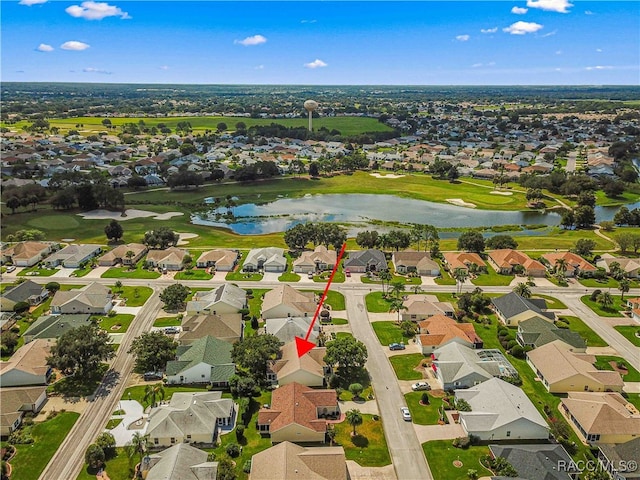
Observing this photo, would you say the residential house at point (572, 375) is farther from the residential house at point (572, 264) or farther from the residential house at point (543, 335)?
the residential house at point (572, 264)

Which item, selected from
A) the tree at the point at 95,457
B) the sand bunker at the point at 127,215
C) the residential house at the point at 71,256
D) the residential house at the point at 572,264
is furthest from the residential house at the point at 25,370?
Result: the residential house at the point at 572,264

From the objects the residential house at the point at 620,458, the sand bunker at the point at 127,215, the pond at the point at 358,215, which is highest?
the residential house at the point at 620,458

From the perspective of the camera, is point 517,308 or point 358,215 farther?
point 358,215

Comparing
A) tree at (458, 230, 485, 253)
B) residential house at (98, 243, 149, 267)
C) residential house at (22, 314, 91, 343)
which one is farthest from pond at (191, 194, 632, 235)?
residential house at (22, 314, 91, 343)

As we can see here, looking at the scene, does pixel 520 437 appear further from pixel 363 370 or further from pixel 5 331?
pixel 5 331

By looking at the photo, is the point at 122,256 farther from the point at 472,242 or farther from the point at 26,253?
the point at 472,242

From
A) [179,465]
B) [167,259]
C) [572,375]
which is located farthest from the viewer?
[167,259]

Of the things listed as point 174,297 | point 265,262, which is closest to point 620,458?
point 174,297

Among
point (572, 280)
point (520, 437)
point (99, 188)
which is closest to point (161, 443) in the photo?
point (520, 437)
